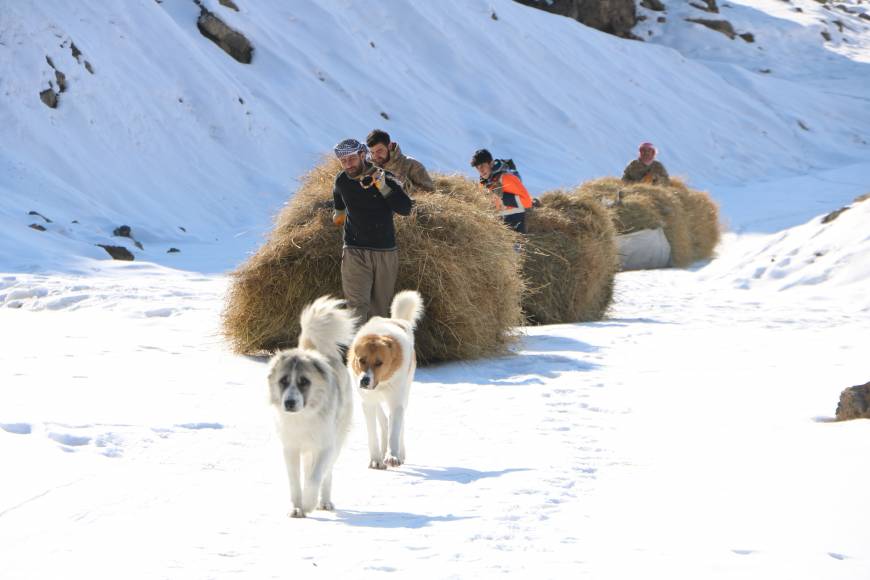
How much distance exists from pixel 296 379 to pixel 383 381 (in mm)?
1176

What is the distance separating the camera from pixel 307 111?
2688cm

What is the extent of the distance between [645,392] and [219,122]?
17.0 metres

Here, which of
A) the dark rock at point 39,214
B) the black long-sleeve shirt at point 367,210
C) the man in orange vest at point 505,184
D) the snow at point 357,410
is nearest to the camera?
the snow at point 357,410

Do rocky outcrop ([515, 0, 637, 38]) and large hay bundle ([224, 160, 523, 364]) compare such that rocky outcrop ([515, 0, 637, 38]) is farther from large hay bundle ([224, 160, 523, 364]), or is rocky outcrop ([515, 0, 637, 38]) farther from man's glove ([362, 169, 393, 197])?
man's glove ([362, 169, 393, 197])

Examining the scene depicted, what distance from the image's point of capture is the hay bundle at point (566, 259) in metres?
11.6

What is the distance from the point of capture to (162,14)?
24188mm

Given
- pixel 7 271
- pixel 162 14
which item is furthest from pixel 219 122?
pixel 7 271

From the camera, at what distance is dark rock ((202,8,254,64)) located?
26688 mm

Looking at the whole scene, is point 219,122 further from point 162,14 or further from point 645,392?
point 645,392

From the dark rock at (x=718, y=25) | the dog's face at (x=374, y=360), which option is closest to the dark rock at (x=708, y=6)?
the dark rock at (x=718, y=25)

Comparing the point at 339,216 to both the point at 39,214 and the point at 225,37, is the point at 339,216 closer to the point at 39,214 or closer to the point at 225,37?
the point at 39,214

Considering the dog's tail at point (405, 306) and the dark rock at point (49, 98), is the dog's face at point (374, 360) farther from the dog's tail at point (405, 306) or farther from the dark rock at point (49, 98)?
the dark rock at point (49, 98)

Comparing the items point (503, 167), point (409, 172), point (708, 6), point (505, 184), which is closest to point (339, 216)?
point (409, 172)

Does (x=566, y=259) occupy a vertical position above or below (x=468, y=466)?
above
